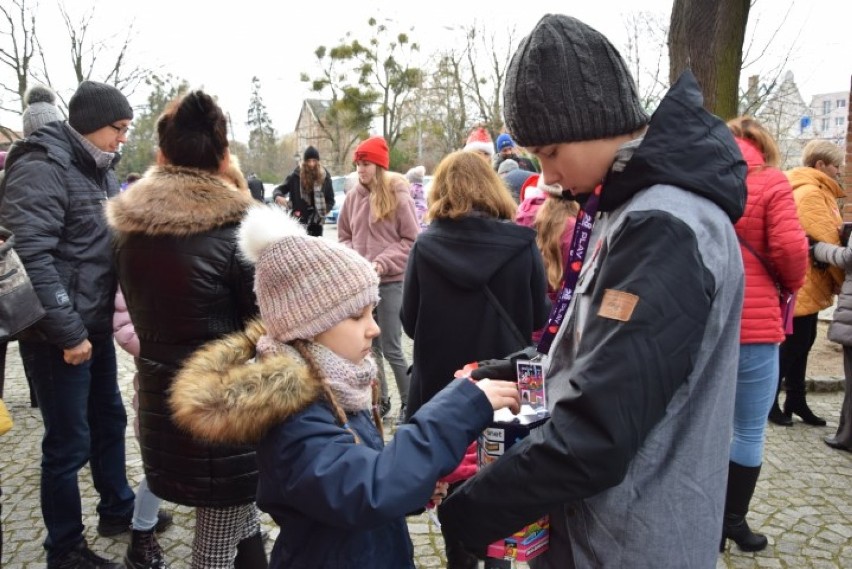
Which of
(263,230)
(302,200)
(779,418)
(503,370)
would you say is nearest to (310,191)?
(302,200)

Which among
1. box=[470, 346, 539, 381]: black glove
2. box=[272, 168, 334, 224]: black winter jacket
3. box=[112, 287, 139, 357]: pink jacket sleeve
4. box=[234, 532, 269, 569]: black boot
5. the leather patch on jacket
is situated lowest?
box=[234, 532, 269, 569]: black boot

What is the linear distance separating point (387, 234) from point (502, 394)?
142 inches

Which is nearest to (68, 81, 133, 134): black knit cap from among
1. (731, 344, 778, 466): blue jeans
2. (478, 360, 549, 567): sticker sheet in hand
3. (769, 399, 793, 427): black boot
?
(478, 360, 549, 567): sticker sheet in hand

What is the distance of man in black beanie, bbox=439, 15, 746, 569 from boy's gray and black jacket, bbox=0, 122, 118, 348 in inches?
85.3

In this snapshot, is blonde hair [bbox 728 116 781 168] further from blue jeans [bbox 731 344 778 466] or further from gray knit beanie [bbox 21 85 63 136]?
gray knit beanie [bbox 21 85 63 136]

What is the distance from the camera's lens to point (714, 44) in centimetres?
550

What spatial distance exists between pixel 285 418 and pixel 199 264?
1.04m

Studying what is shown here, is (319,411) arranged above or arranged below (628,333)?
below

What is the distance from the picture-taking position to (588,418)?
1143 mm

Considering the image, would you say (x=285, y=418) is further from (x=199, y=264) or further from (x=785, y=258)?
(x=785, y=258)

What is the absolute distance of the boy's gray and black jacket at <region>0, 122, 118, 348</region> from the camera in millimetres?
2713

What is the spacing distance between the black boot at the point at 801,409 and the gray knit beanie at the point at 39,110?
5598 mm

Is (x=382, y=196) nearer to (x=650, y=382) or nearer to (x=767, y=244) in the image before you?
(x=767, y=244)

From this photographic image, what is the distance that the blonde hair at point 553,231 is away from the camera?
143 inches
